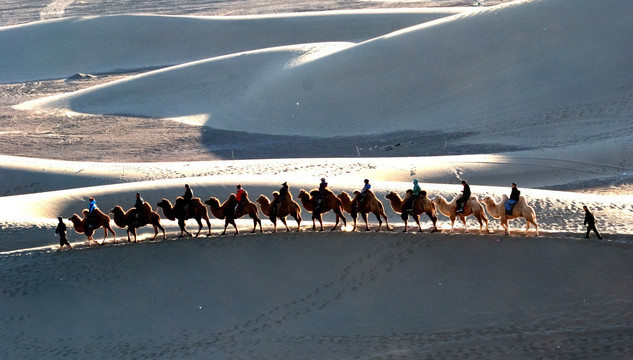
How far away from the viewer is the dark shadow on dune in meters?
32.2

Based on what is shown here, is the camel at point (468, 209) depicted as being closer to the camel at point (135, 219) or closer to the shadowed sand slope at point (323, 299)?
the shadowed sand slope at point (323, 299)

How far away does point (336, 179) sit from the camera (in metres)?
24.0

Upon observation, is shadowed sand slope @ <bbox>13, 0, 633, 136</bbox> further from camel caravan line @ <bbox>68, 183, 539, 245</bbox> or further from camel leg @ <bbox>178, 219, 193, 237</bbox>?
camel leg @ <bbox>178, 219, 193, 237</bbox>

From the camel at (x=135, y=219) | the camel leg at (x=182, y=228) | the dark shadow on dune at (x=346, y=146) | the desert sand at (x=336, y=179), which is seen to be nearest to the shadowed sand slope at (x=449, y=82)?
the desert sand at (x=336, y=179)

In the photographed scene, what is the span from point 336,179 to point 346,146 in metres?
10.8

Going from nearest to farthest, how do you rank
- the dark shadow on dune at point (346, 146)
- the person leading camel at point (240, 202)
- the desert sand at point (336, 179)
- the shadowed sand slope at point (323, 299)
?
the shadowed sand slope at point (323, 299), the desert sand at point (336, 179), the person leading camel at point (240, 202), the dark shadow on dune at point (346, 146)

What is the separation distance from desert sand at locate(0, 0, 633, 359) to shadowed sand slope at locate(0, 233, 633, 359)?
0.12 feet

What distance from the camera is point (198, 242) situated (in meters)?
17.5

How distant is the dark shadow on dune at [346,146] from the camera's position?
32250mm

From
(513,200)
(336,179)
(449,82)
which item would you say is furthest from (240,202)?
(449,82)

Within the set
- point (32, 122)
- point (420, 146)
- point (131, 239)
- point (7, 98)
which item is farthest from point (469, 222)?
point (7, 98)

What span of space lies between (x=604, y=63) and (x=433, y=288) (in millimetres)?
24055

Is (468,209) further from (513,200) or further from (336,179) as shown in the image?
(336,179)

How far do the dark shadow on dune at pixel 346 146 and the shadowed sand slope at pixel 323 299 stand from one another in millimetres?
15463
